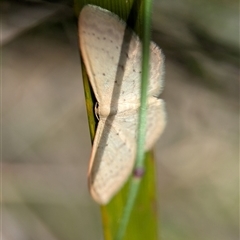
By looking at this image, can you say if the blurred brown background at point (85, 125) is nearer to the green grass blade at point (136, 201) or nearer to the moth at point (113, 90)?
the green grass blade at point (136, 201)

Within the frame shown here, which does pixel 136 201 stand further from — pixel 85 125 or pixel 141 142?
pixel 85 125

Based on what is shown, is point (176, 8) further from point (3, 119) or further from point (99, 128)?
point (99, 128)

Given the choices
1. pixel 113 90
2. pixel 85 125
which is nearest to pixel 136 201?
pixel 113 90

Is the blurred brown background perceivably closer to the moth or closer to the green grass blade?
the green grass blade

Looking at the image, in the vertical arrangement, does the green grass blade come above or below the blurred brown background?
above

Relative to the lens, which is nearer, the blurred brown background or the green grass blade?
the green grass blade

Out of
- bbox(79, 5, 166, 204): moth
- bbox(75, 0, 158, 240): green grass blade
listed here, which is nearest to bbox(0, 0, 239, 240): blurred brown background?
bbox(75, 0, 158, 240): green grass blade

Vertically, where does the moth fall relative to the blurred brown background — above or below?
above

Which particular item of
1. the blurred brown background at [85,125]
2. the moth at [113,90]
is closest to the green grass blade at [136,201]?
the moth at [113,90]

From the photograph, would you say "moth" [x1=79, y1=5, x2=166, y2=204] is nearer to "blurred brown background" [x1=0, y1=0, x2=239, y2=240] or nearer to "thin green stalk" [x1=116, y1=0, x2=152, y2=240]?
"thin green stalk" [x1=116, y1=0, x2=152, y2=240]
